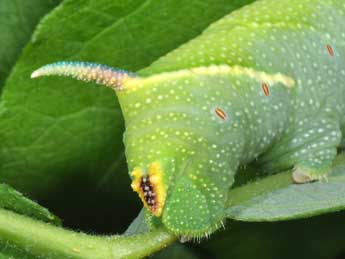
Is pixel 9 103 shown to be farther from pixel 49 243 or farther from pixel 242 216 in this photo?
pixel 242 216

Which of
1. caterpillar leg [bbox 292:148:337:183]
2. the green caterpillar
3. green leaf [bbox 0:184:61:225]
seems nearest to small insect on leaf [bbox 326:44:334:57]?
the green caterpillar

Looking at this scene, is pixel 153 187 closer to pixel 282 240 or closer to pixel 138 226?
pixel 138 226

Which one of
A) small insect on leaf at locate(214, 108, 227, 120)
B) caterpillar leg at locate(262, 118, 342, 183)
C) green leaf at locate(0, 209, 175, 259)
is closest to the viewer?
green leaf at locate(0, 209, 175, 259)

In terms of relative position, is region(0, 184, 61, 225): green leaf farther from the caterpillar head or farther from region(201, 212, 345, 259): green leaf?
region(201, 212, 345, 259): green leaf

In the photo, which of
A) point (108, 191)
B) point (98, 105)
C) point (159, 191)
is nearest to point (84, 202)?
point (108, 191)

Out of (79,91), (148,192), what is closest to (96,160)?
(79,91)

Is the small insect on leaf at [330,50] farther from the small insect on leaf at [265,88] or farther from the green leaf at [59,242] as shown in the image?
the green leaf at [59,242]

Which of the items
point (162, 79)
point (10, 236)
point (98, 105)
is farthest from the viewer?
point (98, 105)

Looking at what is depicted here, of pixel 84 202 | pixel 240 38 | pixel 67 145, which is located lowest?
pixel 84 202
